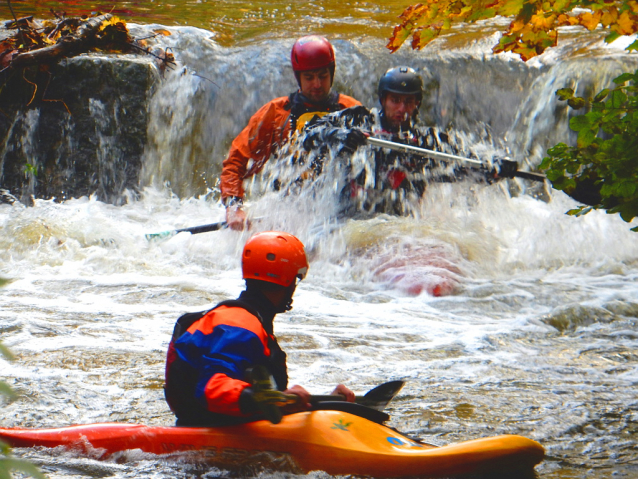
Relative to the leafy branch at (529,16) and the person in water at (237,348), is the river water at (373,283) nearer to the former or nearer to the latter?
the person in water at (237,348)

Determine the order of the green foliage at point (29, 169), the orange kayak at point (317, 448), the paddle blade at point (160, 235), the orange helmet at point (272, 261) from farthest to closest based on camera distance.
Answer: the green foliage at point (29, 169) < the paddle blade at point (160, 235) < the orange helmet at point (272, 261) < the orange kayak at point (317, 448)

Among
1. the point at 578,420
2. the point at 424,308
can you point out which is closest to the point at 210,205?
the point at 424,308

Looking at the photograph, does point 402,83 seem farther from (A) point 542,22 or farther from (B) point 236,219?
(A) point 542,22

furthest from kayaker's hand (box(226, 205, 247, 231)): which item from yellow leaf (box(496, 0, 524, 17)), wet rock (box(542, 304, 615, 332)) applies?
yellow leaf (box(496, 0, 524, 17))

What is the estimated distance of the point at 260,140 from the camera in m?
6.34

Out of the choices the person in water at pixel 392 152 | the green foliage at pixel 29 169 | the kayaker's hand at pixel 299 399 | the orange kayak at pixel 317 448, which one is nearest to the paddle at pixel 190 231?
the person in water at pixel 392 152

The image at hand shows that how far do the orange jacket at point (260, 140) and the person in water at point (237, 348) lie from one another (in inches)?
137

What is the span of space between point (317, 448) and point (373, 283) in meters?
3.35

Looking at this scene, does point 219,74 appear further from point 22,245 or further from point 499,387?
point 499,387

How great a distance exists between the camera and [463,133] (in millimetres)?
8539

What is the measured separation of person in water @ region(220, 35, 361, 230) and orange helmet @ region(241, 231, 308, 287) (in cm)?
340

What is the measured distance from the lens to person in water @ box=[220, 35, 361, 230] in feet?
20.5

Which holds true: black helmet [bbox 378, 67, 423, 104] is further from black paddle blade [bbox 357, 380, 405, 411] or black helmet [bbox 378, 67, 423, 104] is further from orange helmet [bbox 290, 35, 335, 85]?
black paddle blade [bbox 357, 380, 405, 411]

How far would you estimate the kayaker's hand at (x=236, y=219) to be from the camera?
5.96 m
